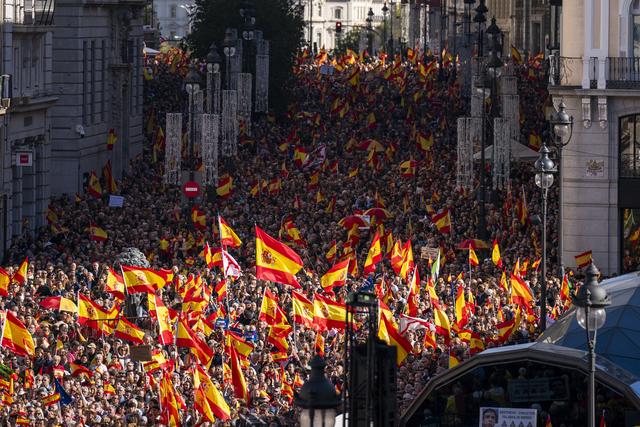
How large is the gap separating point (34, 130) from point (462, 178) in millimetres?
14131

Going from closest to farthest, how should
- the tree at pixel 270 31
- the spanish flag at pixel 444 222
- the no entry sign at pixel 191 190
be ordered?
the spanish flag at pixel 444 222 < the no entry sign at pixel 191 190 < the tree at pixel 270 31

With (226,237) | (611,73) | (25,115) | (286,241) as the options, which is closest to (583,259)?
(611,73)

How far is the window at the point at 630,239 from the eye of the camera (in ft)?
171

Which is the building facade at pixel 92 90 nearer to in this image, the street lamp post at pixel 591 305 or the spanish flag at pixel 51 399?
the spanish flag at pixel 51 399

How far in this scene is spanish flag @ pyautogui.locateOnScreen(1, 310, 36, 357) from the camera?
35.6 metres

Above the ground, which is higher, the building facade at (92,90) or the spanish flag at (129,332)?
the building facade at (92,90)

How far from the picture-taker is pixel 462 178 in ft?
185

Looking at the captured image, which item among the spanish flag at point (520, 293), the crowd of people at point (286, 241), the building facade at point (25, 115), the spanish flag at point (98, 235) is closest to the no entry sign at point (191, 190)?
the crowd of people at point (286, 241)

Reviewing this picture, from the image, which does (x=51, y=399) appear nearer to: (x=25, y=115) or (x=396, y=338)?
(x=396, y=338)

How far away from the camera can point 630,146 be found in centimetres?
5247

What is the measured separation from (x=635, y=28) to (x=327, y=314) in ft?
63.2

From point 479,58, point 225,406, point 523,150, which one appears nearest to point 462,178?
point 523,150

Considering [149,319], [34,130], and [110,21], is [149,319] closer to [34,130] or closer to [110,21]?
[34,130]

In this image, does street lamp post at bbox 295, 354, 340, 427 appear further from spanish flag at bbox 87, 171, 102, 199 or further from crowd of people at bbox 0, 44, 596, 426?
spanish flag at bbox 87, 171, 102, 199
